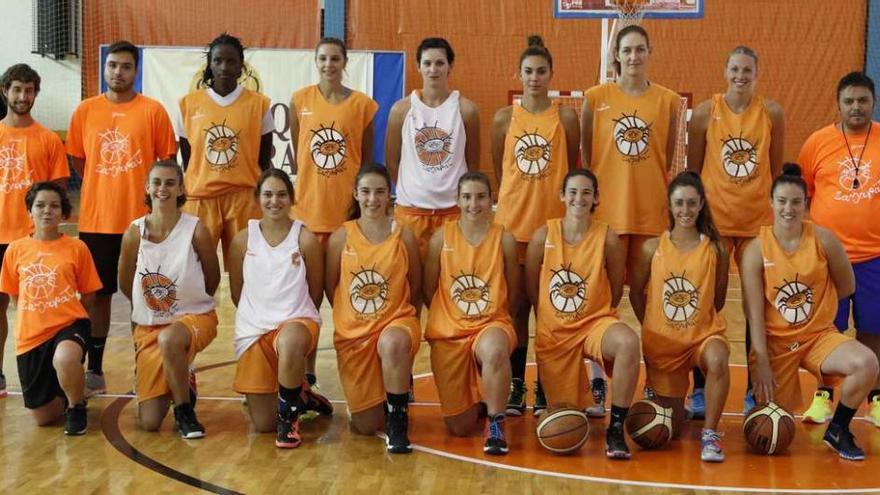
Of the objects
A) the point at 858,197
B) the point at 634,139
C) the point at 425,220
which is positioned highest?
the point at 634,139

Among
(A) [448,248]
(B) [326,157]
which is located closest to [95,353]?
(B) [326,157]

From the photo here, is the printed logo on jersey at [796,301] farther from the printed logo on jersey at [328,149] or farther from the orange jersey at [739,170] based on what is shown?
the printed logo on jersey at [328,149]

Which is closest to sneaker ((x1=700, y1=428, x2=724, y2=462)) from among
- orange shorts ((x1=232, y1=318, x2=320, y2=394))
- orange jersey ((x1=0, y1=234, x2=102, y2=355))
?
orange shorts ((x1=232, y1=318, x2=320, y2=394))

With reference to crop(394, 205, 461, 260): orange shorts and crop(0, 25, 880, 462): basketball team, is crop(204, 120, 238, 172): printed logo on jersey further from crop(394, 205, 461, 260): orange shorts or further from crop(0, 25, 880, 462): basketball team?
crop(394, 205, 461, 260): orange shorts

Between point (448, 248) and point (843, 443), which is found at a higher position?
point (448, 248)

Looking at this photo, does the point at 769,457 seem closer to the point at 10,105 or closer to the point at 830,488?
the point at 830,488

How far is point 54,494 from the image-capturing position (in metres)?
3.34

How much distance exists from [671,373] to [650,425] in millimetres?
276

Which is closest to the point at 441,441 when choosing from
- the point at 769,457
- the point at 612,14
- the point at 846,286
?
the point at 769,457

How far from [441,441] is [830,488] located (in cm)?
147

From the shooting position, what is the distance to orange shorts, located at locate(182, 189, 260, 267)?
4605 mm

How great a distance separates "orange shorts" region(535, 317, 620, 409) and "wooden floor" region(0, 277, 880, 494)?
0.19 m

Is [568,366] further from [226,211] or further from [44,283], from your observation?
[44,283]

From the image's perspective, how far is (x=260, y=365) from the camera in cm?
416
